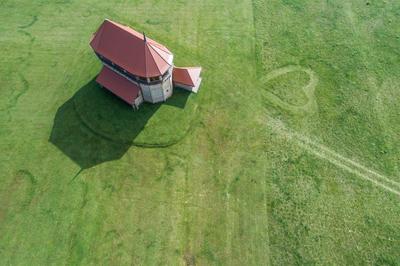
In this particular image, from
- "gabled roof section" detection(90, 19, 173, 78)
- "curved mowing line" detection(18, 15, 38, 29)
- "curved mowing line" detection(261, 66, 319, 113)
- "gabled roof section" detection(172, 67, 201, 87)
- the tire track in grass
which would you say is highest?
"gabled roof section" detection(90, 19, 173, 78)

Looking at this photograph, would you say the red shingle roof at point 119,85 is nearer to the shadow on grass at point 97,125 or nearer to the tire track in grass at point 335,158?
the shadow on grass at point 97,125

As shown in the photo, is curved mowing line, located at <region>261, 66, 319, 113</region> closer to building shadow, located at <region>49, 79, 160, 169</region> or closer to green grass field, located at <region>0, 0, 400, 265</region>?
green grass field, located at <region>0, 0, 400, 265</region>

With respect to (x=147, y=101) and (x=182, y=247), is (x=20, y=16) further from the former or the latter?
(x=182, y=247)

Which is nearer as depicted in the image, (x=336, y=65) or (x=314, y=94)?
(x=314, y=94)

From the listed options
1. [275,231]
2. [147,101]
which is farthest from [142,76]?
[275,231]

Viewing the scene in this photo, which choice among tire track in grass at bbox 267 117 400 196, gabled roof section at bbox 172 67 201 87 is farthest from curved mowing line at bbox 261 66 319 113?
gabled roof section at bbox 172 67 201 87

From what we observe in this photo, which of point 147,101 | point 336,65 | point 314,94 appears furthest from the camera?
point 336,65

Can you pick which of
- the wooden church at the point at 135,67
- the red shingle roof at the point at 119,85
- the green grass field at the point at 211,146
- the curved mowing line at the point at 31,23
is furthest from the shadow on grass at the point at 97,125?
the curved mowing line at the point at 31,23
